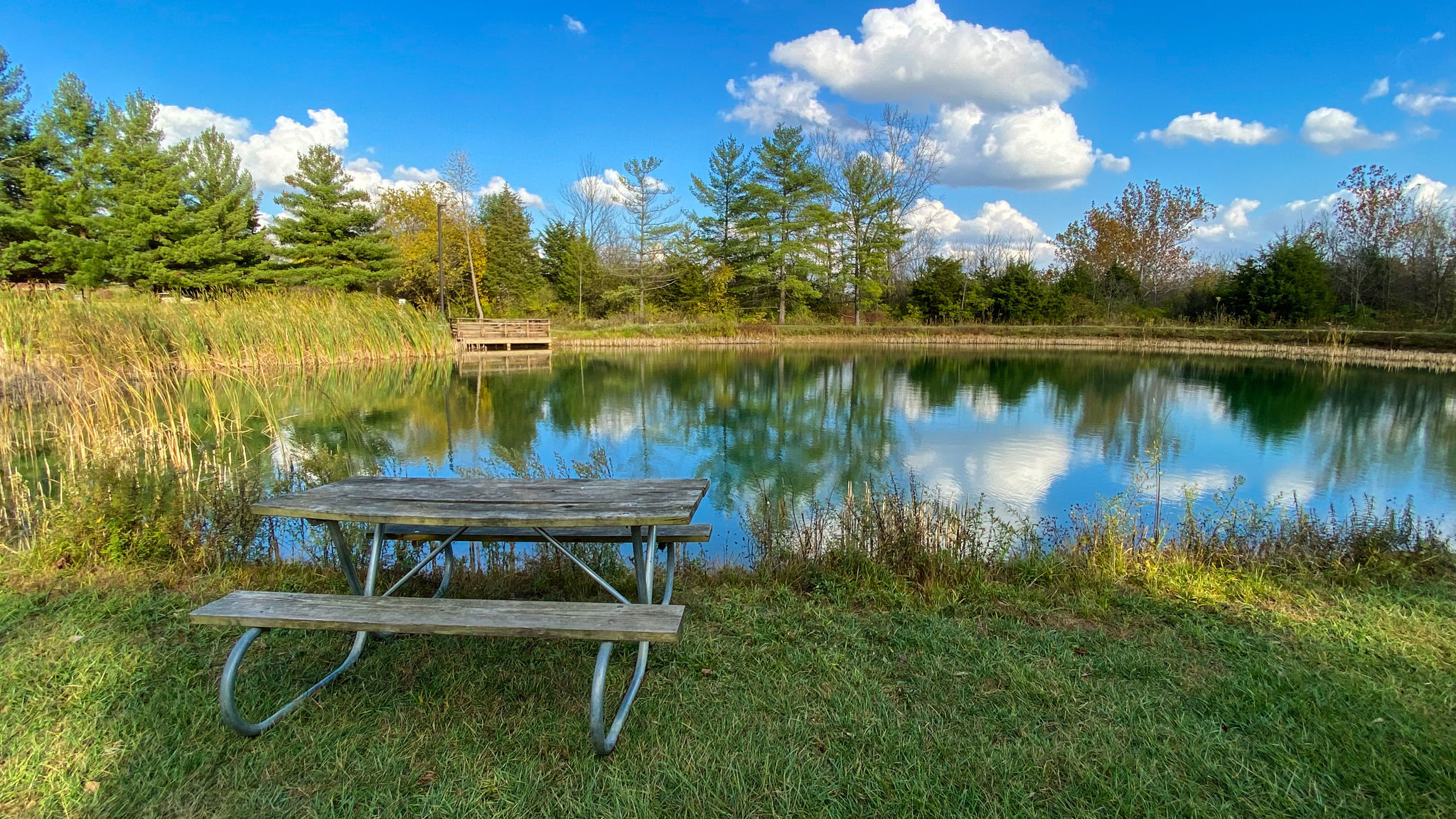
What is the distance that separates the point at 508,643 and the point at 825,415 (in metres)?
9.11

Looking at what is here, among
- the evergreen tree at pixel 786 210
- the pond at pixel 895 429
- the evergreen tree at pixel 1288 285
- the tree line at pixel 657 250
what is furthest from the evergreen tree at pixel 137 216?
the evergreen tree at pixel 1288 285

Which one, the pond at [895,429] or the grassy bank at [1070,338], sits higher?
the grassy bank at [1070,338]

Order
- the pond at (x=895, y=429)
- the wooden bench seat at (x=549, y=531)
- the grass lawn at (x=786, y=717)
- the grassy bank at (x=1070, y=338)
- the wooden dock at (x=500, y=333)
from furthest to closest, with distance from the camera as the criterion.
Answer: the wooden dock at (x=500, y=333)
the grassy bank at (x=1070, y=338)
the pond at (x=895, y=429)
the wooden bench seat at (x=549, y=531)
the grass lawn at (x=786, y=717)

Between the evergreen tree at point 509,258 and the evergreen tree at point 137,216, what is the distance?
40.1 ft

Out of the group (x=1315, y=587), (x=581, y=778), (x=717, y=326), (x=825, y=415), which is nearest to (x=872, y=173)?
(x=717, y=326)

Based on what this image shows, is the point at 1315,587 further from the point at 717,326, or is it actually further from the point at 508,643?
the point at 717,326

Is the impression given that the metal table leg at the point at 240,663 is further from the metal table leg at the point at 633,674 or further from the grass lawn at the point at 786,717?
the metal table leg at the point at 633,674

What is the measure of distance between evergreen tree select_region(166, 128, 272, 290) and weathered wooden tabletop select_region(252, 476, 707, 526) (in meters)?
26.0

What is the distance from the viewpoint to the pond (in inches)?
251

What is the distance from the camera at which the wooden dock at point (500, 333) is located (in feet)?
75.5

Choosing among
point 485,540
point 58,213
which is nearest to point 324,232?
point 58,213

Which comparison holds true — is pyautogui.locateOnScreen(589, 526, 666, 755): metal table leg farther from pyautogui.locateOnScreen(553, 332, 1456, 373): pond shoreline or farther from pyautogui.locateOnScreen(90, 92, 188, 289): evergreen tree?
pyautogui.locateOnScreen(90, 92, 188, 289): evergreen tree

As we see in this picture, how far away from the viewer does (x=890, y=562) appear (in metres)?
3.34

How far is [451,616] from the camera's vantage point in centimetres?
185
